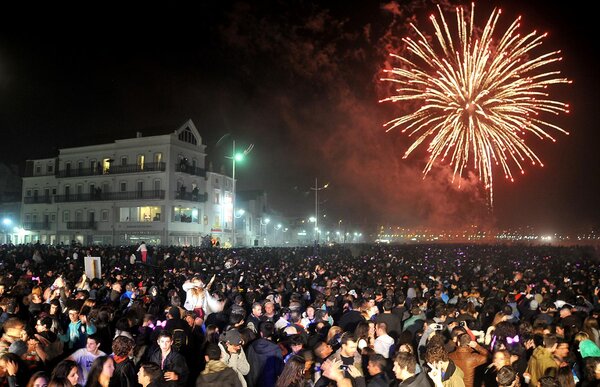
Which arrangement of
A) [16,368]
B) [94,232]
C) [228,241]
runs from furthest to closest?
1. [228,241]
2. [94,232]
3. [16,368]

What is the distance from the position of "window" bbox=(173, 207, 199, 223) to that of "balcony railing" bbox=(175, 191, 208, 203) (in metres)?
1.03

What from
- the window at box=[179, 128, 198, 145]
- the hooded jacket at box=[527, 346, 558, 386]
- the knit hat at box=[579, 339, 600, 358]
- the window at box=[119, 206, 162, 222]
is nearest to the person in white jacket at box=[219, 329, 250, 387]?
the hooded jacket at box=[527, 346, 558, 386]

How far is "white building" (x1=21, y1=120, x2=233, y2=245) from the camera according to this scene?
4769 cm

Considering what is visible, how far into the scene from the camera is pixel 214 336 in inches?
299

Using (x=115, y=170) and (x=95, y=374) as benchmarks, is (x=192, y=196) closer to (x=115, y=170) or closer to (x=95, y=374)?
(x=115, y=170)

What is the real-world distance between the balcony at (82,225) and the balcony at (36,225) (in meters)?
3.71

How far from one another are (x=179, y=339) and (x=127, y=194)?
146 ft

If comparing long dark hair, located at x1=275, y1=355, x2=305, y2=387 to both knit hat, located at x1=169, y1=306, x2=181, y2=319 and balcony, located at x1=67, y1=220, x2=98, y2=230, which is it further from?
balcony, located at x1=67, y1=220, x2=98, y2=230

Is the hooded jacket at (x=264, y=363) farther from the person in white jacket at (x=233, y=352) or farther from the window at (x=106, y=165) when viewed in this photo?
the window at (x=106, y=165)

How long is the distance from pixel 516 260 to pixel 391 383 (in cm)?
2634

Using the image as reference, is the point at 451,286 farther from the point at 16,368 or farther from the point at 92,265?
the point at 16,368

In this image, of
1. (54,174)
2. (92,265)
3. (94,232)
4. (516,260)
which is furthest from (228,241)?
(92,265)

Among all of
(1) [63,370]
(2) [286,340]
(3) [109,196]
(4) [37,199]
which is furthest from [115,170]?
(1) [63,370]

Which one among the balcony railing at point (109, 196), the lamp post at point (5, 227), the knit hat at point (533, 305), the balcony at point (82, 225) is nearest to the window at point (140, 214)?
the balcony railing at point (109, 196)
